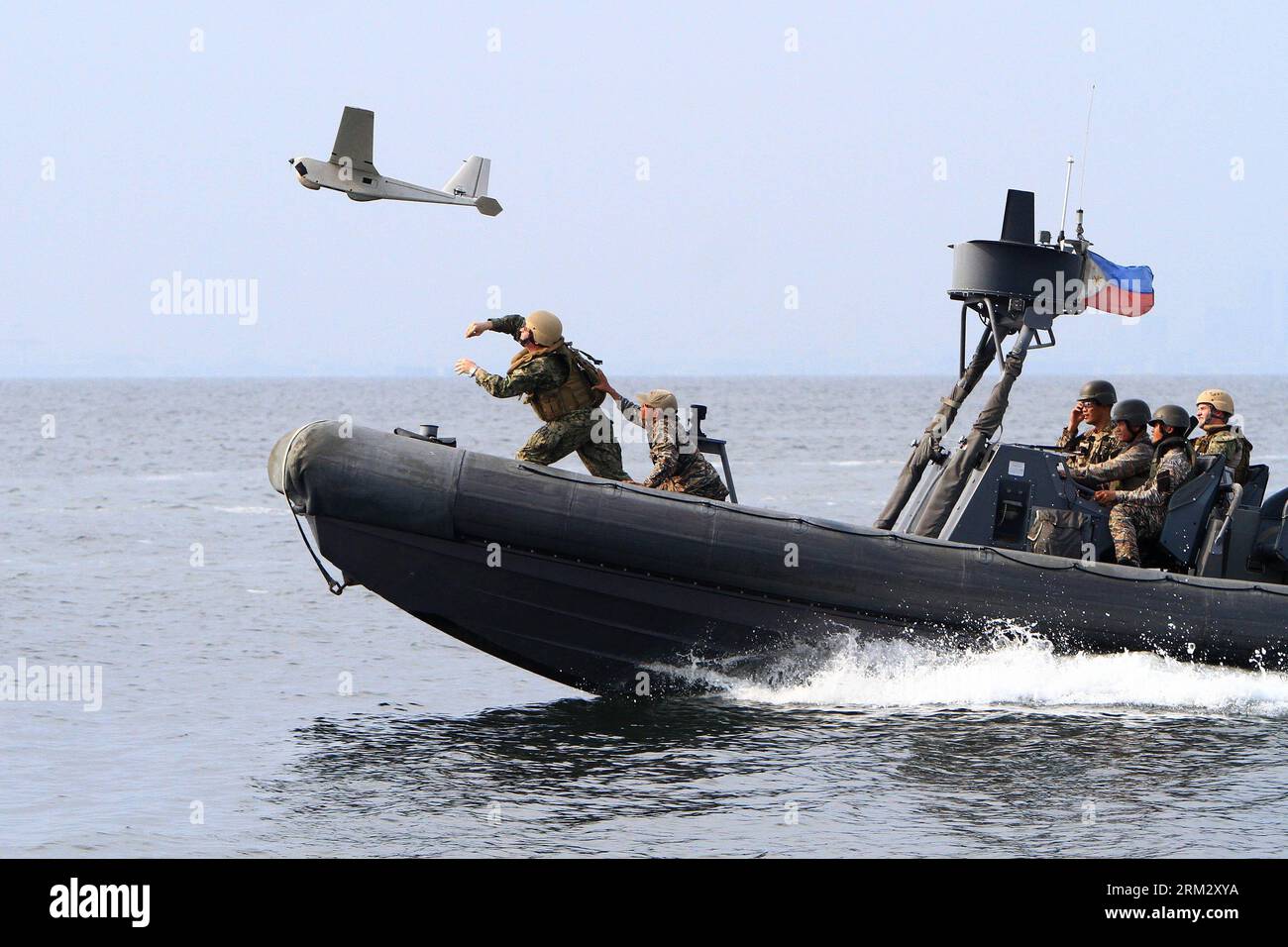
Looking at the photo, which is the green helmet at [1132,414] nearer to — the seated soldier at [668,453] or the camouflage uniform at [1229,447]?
the camouflage uniform at [1229,447]

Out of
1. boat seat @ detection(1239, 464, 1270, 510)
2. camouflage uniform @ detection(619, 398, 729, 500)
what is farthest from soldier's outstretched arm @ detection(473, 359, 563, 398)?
boat seat @ detection(1239, 464, 1270, 510)

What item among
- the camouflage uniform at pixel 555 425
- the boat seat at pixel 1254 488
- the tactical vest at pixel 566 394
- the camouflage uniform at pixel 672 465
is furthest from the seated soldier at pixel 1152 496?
the tactical vest at pixel 566 394

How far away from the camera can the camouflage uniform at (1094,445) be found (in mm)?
10203

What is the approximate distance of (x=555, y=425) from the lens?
9703 mm

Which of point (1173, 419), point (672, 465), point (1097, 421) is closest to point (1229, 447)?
point (1173, 419)

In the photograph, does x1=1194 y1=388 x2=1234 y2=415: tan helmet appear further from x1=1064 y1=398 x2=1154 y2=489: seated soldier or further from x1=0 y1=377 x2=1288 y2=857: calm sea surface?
x1=0 y1=377 x2=1288 y2=857: calm sea surface

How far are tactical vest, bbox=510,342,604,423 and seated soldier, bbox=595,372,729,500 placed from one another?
0.30 feet

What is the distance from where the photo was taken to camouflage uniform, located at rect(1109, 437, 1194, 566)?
9883 mm

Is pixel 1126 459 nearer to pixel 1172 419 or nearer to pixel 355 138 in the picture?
pixel 1172 419
